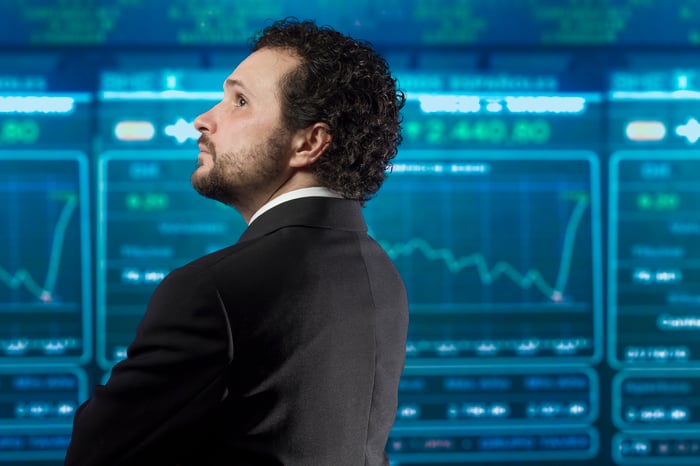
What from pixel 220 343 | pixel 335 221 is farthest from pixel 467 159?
pixel 220 343

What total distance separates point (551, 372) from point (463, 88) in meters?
0.88

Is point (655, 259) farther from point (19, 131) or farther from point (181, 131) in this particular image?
point (19, 131)

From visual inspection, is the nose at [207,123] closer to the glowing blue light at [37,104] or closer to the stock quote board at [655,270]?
the glowing blue light at [37,104]

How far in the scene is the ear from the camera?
1.11 m

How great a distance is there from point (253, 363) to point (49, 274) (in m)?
1.47

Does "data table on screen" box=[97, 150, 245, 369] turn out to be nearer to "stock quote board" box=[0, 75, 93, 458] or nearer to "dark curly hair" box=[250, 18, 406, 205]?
"stock quote board" box=[0, 75, 93, 458]

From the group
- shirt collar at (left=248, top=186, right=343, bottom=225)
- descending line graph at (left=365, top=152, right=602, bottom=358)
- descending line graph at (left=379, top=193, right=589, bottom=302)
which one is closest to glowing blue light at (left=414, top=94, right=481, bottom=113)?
descending line graph at (left=365, top=152, right=602, bottom=358)

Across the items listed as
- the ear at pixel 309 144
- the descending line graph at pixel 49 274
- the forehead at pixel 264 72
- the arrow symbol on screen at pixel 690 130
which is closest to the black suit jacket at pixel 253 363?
the ear at pixel 309 144

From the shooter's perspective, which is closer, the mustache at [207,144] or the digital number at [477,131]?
the mustache at [207,144]

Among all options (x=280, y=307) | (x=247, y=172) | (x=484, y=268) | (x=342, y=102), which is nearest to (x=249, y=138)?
(x=247, y=172)

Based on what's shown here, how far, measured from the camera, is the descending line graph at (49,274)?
2.16m

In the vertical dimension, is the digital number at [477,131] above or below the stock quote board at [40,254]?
above

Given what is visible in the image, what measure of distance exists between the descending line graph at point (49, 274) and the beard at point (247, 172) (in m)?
1.16

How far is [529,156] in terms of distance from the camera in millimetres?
2252
